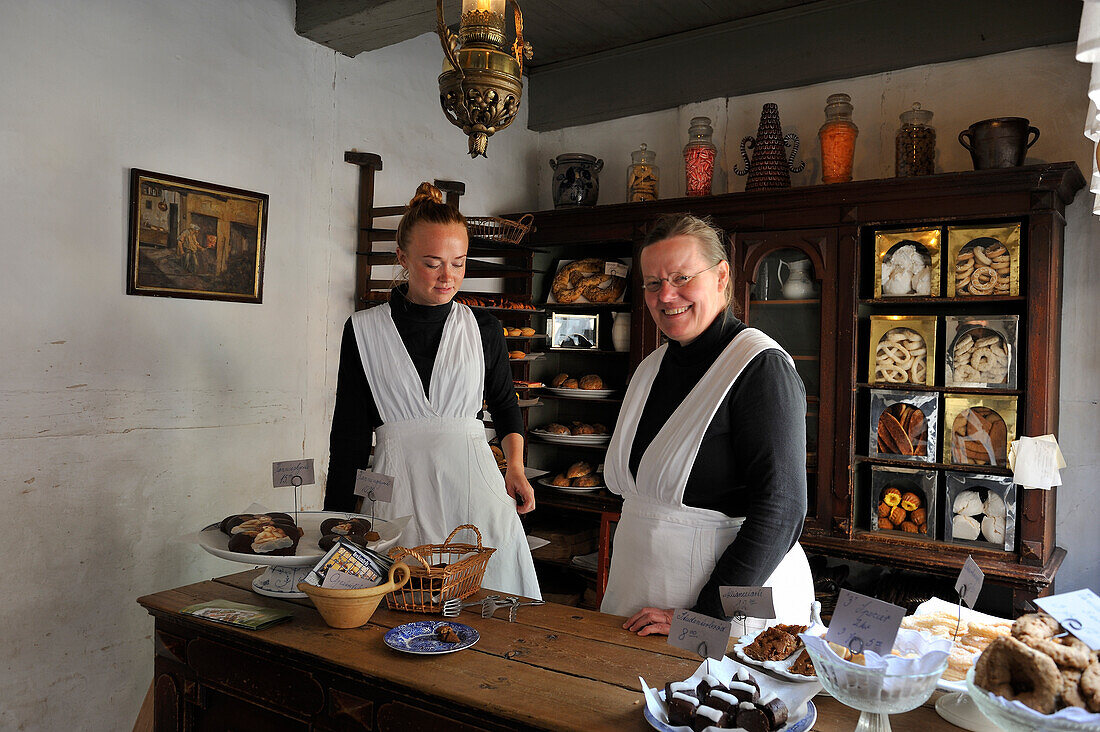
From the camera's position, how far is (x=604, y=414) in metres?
4.39

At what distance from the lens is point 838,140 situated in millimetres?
3410

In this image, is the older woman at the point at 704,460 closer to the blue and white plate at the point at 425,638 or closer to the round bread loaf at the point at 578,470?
the blue and white plate at the point at 425,638

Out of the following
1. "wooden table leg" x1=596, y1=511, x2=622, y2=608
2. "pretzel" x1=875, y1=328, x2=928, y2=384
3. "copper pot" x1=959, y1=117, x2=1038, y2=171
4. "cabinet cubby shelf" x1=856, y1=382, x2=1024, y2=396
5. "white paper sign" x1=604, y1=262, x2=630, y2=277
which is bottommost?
"wooden table leg" x1=596, y1=511, x2=622, y2=608

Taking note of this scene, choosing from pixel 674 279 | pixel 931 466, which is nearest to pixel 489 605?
pixel 674 279

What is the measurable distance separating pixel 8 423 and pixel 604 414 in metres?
2.81

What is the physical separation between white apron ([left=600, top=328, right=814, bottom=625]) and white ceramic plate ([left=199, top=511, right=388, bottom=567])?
61 cm

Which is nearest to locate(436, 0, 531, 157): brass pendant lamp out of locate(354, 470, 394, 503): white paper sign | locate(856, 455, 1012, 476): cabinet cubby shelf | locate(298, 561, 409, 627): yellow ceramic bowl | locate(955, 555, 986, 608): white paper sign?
locate(354, 470, 394, 503): white paper sign

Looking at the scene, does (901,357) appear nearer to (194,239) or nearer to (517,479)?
(517,479)

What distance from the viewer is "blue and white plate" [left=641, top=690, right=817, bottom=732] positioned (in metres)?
1.16

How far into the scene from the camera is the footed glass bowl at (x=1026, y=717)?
89 centimetres

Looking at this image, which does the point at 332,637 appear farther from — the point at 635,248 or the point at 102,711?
the point at 635,248

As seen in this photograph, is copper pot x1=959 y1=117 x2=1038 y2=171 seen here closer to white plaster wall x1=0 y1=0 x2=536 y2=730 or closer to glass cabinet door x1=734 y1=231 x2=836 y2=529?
glass cabinet door x1=734 y1=231 x2=836 y2=529

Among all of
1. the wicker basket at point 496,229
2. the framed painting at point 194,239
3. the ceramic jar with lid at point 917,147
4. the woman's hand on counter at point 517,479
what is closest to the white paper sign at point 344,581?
the woman's hand on counter at point 517,479

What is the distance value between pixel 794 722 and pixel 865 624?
189 millimetres
